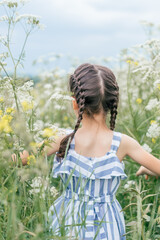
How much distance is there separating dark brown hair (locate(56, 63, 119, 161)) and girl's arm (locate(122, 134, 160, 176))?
235 mm

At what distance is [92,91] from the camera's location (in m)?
2.18

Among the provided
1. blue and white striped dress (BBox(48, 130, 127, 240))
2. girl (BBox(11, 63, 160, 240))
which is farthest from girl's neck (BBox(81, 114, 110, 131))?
blue and white striped dress (BBox(48, 130, 127, 240))

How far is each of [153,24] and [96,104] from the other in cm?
244

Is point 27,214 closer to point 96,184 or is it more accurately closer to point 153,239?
point 96,184

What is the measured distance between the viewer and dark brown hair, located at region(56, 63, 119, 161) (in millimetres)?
2186

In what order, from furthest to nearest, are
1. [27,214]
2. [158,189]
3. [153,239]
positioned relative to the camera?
[158,189] < [153,239] < [27,214]

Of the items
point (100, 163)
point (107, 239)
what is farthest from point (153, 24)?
point (107, 239)

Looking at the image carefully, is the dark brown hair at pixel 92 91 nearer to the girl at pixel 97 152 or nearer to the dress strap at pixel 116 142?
the girl at pixel 97 152

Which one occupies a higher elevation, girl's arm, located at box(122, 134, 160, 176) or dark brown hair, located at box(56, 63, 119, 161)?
dark brown hair, located at box(56, 63, 119, 161)

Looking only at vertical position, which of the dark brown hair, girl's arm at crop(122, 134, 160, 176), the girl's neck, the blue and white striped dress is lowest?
the blue and white striped dress

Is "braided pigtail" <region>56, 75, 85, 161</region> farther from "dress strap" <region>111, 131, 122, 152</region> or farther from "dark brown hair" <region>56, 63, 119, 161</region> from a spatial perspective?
"dress strap" <region>111, 131, 122, 152</region>

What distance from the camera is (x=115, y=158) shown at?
2252 millimetres

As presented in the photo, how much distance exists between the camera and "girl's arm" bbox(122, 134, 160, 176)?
2.27m

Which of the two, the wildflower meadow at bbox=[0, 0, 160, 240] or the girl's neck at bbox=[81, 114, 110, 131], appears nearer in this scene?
the wildflower meadow at bbox=[0, 0, 160, 240]
